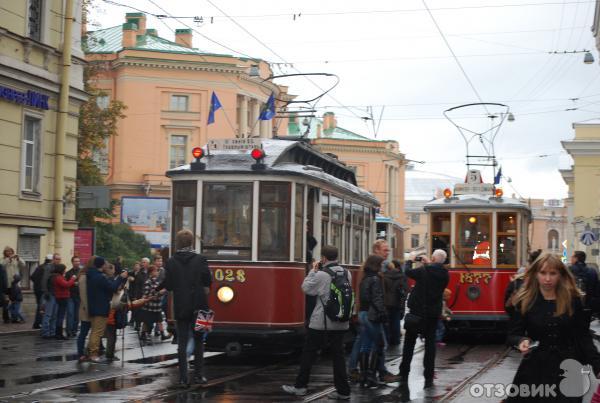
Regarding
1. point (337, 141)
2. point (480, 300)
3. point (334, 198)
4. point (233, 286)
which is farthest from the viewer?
point (337, 141)

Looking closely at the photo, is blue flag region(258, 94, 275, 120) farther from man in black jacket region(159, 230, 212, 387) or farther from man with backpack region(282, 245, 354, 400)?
man with backpack region(282, 245, 354, 400)

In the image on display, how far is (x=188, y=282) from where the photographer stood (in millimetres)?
12641

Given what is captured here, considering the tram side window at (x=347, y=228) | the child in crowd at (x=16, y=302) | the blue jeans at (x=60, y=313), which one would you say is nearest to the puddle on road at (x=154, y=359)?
the tram side window at (x=347, y=228)

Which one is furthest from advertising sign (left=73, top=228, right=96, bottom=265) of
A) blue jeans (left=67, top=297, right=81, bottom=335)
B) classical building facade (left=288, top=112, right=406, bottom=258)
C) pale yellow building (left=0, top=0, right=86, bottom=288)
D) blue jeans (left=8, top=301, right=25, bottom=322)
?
classical building facade (left=288, top=112, right=406, bottom=258)

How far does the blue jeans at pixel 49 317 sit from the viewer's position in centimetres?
2059

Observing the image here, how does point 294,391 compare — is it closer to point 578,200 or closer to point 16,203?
point 16,203

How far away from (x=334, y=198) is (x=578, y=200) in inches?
2051

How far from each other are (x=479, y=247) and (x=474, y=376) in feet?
24.2

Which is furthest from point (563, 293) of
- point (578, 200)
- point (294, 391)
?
point (578, 200)

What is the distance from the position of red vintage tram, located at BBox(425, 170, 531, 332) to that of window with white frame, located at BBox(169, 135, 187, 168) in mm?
39694

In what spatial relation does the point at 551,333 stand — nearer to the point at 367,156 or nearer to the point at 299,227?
the point at 299,227

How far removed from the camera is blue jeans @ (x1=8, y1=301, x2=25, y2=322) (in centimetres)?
2304

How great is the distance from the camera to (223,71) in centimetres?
6053

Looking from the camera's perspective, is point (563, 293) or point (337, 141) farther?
point (337, 141)
